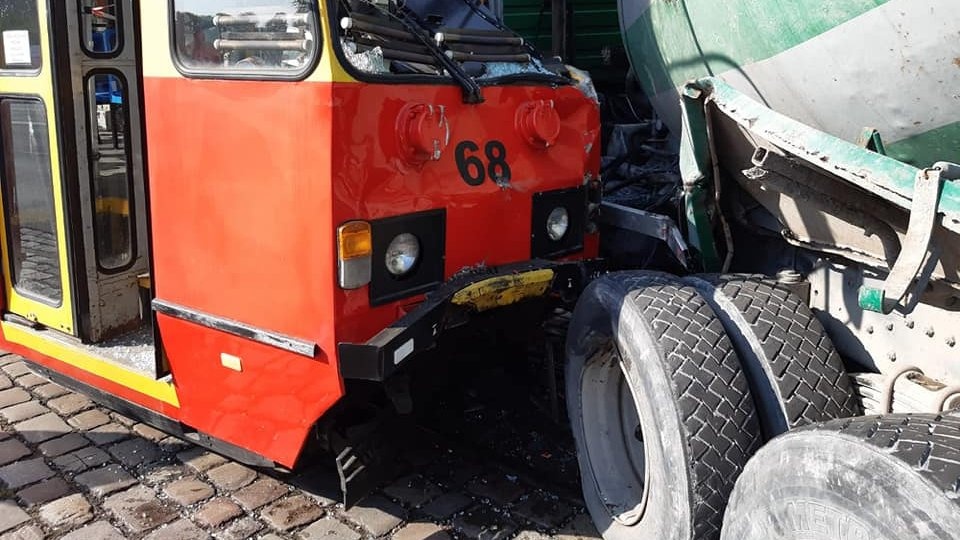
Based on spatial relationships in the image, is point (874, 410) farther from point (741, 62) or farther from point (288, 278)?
point (288, 278)

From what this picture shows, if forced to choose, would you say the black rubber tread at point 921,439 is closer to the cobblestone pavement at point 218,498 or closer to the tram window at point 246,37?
the cobblestone pavement at point 218,498

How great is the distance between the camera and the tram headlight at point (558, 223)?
3.66 meters

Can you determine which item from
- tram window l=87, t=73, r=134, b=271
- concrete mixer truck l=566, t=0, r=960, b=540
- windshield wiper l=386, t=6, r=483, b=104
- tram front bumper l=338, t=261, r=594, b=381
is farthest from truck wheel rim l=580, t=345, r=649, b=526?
tram window l=87, t=73, r=134, b=271

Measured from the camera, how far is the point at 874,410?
8.51ft

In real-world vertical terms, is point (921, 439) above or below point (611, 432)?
above

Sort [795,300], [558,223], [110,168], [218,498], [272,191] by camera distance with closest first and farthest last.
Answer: [795,300] → [272,191] → [218,498] → [558,223] → [110,168]

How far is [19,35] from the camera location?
12.5ft

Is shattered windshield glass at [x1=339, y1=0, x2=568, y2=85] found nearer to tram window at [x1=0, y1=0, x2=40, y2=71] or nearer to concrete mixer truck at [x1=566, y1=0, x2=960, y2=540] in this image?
concrete mixer truck at [x1=566, y1=0, x2=960, y2=540]

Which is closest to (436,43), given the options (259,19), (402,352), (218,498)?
(259,19)

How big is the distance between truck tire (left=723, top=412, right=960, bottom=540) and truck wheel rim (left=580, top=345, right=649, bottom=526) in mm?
1013

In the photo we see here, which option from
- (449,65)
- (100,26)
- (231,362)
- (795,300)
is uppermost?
(100,26)

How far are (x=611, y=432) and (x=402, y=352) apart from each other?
0.96 meters

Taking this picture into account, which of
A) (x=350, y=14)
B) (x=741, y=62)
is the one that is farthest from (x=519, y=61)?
(x=741, y=62)

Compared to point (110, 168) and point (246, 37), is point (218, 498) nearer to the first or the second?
point (110, 168)
